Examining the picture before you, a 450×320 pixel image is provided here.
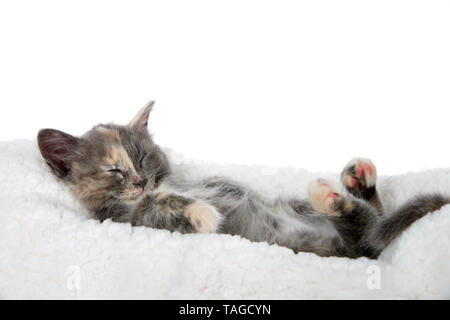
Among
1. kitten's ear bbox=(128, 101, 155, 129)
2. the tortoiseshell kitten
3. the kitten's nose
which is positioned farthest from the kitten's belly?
kitten's ear bbox=(128, 101, 155, 129)

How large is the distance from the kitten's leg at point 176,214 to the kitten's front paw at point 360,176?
56cm

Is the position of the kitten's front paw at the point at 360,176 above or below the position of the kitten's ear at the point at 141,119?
below

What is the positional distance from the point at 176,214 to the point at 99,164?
15.9 inches

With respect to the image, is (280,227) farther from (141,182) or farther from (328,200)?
(141,182)

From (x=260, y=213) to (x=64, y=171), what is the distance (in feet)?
2.46

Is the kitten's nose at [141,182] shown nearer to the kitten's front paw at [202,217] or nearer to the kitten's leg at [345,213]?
the kitten's front paw at [202,217]

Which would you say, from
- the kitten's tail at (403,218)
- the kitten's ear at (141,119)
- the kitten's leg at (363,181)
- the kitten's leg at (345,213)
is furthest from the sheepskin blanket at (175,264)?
the kitten's ear at (141,119)

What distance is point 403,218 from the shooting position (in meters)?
1.41

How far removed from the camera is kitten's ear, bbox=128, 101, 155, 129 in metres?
2.02

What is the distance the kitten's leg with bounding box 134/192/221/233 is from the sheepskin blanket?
9 centimetres

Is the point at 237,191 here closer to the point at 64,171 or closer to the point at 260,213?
the point at 260,213

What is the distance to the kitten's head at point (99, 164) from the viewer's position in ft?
5.51
